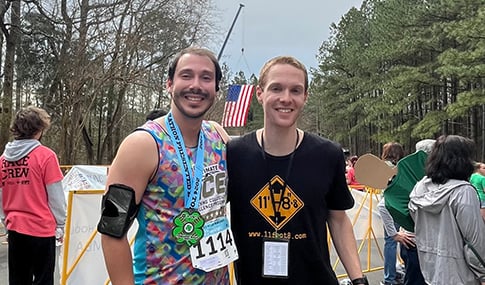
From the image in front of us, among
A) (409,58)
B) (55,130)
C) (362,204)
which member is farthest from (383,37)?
(362,204)

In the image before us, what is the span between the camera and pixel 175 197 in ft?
6.17

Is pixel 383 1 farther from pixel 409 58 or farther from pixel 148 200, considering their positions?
pixel 148 200

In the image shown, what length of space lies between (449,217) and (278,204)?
160 centimetres

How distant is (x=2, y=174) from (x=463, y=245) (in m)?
3.74

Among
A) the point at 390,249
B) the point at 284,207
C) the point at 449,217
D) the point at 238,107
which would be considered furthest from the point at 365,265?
the point at 238,107

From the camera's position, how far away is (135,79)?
58.9 feet

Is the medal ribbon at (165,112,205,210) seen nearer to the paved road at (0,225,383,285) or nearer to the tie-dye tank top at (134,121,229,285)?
the tie-dye tank top at (134,121,229,285)

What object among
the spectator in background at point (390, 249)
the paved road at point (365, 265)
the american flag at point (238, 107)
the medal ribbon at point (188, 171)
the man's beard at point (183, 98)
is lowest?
the paved road at point (365, 265)

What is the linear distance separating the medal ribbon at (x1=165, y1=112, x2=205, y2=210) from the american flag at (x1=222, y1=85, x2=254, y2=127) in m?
13.4

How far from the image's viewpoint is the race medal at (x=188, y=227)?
1870 millimetres

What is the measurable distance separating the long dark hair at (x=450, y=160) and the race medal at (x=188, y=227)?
2.05m

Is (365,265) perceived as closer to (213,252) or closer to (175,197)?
(213,252)

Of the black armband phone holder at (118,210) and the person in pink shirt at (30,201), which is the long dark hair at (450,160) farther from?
the person in pink shirt at (30,201)

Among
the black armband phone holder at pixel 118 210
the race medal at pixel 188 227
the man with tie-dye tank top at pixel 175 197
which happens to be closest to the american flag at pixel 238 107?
the man with tie-dye tank top at pixel 175 197
